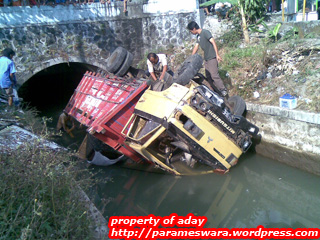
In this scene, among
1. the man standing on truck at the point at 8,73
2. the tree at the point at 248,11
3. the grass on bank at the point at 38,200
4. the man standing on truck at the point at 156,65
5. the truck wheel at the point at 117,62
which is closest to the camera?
the grass on bank at the point at 38,200

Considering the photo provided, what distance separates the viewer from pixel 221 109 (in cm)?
491

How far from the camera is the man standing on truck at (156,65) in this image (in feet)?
21.0

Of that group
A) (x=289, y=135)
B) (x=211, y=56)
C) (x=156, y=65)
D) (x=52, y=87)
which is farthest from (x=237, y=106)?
(x=52, y=87)

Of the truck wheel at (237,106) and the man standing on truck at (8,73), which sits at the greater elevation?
the man standing on truck at (8,73)

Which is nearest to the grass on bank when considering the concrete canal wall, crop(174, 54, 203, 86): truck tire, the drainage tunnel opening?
crop(174, 54, 203, 86): truck tire

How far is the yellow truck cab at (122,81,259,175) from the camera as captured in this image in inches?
186

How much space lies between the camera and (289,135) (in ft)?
18.1

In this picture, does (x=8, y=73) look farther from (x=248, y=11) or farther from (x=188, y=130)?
(x=248, y=11)

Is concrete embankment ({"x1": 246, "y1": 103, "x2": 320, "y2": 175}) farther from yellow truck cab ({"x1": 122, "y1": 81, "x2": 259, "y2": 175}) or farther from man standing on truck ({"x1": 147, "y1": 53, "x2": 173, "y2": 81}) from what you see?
man standing on truck ({"x1": 147, "y1": 53, "x2": 173, "y2": 81})

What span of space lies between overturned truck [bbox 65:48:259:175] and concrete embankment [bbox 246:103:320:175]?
23.3 inches

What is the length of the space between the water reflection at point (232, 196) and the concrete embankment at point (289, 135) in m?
0.20

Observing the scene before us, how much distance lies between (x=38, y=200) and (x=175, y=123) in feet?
7.79

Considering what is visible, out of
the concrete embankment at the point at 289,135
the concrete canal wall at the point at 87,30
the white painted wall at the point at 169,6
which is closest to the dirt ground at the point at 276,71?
the concrete embankment at the point at 289,135

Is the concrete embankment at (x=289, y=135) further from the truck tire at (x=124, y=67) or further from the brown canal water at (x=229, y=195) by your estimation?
the truck tire at (x=124, y=67)
